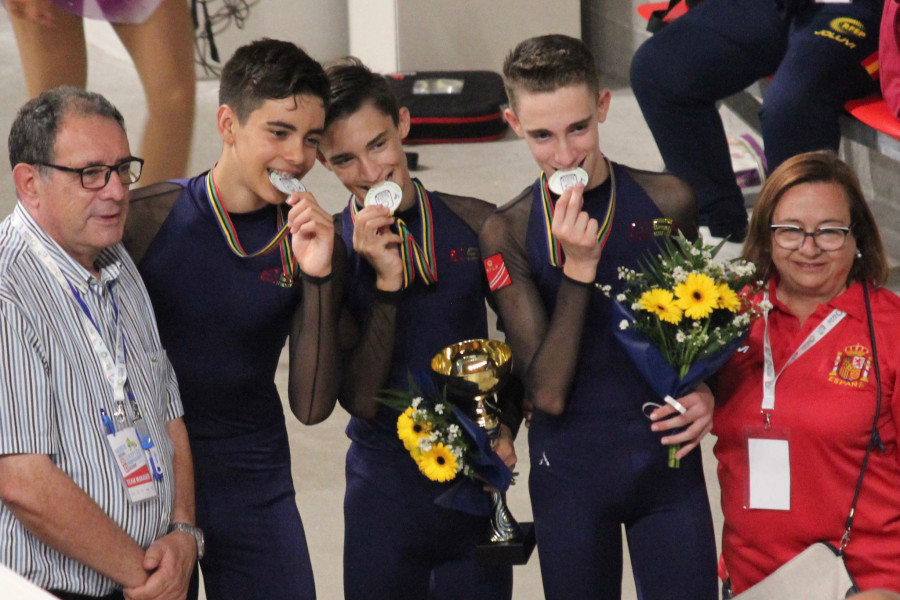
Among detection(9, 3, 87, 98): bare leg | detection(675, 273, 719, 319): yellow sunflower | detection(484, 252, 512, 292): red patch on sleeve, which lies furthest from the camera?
detection(9, 3, 87, 98): bare leg

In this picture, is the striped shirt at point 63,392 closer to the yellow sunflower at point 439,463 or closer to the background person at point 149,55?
the yellow sunflower at point 439,463

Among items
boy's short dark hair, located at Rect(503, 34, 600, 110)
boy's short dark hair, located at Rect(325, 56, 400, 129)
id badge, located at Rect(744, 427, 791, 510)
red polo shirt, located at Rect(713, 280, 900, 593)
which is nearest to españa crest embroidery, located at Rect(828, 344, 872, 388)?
red polo shirt, located at Rect(713, 280, 900, 593)

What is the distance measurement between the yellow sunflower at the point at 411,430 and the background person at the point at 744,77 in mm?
3030

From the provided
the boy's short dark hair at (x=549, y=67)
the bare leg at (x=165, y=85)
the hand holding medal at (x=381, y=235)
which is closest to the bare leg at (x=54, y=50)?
the bare leg at (x=165, y=85)

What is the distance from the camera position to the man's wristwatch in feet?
9.15

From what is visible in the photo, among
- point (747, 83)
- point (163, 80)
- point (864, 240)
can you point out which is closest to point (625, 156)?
point (747, 83)

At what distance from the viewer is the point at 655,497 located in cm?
296

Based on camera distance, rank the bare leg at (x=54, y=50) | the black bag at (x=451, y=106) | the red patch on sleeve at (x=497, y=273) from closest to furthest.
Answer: the red patch on sleeve at (x=497, y=273) → the bare leg at (x=54, y=50) → the black bag at (x=451, y=106)

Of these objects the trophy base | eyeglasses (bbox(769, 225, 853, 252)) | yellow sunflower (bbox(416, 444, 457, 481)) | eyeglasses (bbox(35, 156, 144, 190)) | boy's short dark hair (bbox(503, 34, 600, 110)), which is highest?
boy's short dark hair (bbox(503, 34, 600, 110))

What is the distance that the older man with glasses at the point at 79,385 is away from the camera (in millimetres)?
2459

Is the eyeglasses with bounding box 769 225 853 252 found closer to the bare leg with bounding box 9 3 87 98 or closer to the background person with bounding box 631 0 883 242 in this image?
the background person with bounding box 631 0 883 242

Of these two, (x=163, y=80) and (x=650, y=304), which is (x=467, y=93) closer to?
(x=163, y=80)

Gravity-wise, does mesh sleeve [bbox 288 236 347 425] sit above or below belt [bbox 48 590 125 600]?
above

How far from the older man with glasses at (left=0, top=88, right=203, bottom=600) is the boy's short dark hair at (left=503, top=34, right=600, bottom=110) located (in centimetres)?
100
